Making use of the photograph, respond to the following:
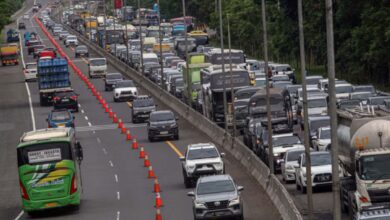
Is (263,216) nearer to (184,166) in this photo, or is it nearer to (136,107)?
(184,166)

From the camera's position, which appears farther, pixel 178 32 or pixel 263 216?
pixel 178 32

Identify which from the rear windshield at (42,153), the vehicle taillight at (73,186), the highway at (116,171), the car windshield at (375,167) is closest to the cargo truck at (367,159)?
the car windshield at (375,167)

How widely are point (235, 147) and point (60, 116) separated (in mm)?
16529

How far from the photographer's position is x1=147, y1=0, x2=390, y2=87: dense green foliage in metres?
92.5

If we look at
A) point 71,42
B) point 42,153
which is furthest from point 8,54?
point 42,153

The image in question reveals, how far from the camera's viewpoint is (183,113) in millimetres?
83500

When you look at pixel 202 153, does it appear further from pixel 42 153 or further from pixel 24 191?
pixel 24 191

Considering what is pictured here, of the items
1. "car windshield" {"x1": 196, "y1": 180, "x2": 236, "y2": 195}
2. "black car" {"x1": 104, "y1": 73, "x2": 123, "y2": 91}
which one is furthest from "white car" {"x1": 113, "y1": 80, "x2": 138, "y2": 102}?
"car windshield" {"x1": 196, "y1": 180, "x2": 236, "y2": 195}

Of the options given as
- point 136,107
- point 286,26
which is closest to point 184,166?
point 136,107

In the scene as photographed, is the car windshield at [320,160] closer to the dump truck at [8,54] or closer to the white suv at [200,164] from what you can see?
the white suv at [200,164]

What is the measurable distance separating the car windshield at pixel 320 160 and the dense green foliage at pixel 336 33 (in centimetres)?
4030

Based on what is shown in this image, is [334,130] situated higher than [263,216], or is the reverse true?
[334,130]

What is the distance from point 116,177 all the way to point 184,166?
18.2 feet

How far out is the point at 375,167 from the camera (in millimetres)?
36531
